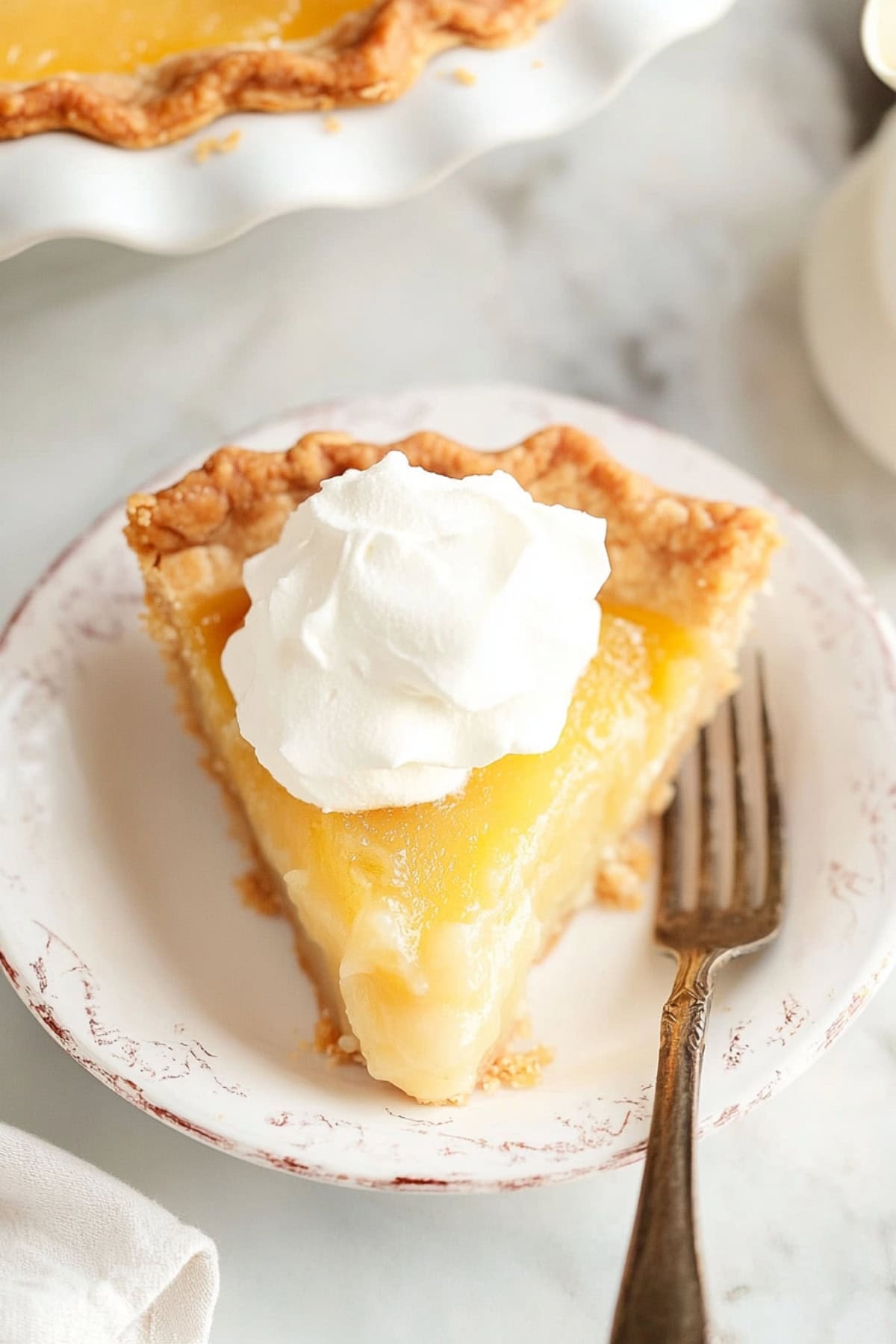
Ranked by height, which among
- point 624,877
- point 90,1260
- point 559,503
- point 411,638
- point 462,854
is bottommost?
point 624,877

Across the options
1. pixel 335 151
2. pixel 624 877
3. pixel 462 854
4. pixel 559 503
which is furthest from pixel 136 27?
pixel 624 877

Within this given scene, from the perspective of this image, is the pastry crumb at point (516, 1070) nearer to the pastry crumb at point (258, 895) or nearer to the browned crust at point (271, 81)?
the pastry crumb at point (258, 895)

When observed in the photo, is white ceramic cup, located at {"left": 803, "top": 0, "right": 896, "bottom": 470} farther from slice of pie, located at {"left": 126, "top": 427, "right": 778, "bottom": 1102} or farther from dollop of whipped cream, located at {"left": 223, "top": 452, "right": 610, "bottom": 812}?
dollop of whipped cream, located at {"left": 223, "top": 452, "right": 610, "bottom": 812}

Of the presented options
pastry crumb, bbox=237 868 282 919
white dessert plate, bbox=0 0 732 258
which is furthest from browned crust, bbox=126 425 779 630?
pastry crumb, bbox=237 868 282 919

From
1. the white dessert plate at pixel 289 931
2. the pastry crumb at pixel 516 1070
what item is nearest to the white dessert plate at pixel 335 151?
the white dessert plate at pixel 289 931

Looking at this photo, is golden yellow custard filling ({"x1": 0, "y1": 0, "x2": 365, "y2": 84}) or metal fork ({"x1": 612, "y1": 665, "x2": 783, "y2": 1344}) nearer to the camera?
metal fork ({"x1": 612, "y1": 665, "x2": 783, "y2": 1344})

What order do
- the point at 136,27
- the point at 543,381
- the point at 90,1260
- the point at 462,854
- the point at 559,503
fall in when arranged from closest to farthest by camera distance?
the point at 90,1260 < the point at 462,854 < the point at 559,503 < the point at 136,27 < the point at 543,381

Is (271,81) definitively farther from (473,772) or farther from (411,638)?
(473,772)
